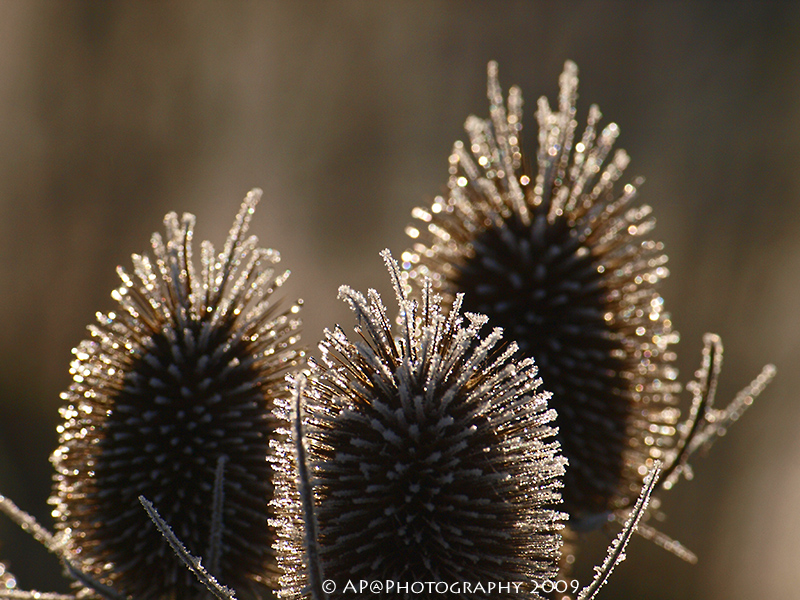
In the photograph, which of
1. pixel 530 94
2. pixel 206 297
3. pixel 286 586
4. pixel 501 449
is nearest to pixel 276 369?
pixel 206 297

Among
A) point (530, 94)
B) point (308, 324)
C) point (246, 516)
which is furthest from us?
point (530, 94)

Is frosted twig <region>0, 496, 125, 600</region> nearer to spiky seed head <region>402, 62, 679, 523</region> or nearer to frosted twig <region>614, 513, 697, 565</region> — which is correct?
spiky seed head <region>402, 62, 679, 523</region>

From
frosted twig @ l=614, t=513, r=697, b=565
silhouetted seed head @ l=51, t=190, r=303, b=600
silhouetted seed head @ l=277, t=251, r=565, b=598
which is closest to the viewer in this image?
silhouetted seed head @ l=277, t=251, r=565, b=598

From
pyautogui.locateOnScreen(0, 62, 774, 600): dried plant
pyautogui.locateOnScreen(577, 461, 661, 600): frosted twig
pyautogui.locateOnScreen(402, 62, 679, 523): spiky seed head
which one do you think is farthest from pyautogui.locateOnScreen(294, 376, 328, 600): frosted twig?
pyautogui.locateOnScreen(402, 62, 679, 523): spiky seed head

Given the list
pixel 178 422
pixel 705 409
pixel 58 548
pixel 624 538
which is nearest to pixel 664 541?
pixel 705 409

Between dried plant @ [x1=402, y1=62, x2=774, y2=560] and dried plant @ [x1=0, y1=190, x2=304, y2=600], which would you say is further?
dried plant @ [x1=402, y1=62, x2=774, y2=560]

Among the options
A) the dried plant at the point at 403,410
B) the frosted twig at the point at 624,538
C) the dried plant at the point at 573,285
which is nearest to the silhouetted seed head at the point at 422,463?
the dried plant at the point at 403,410

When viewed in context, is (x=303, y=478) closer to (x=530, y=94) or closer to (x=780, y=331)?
(x=530, y=94)
